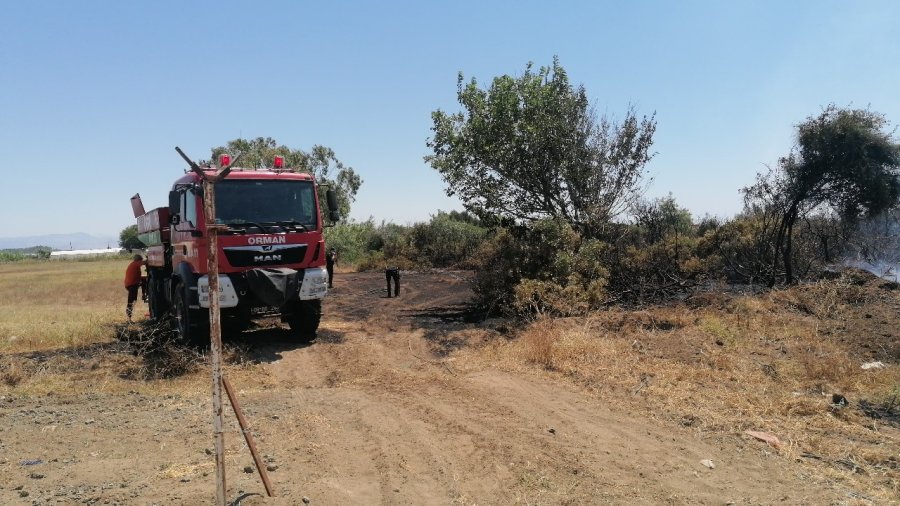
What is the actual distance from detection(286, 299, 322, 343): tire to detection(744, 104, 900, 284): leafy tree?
1101 centimetres

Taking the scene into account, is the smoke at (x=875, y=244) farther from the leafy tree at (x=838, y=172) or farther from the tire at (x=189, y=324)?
the tire at (x=189, y=324)

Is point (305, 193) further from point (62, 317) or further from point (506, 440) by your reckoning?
point (62, 317)

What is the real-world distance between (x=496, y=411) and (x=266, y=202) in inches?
215

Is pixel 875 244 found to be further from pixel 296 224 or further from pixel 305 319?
pixel 296 224

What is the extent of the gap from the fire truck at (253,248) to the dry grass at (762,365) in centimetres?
343

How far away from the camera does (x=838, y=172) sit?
14.3m

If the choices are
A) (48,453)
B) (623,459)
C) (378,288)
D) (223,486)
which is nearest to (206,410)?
(48,453)

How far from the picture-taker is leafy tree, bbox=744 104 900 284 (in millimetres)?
13930

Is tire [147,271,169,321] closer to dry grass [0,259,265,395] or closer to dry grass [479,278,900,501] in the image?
dry grass [0,259,265,395]

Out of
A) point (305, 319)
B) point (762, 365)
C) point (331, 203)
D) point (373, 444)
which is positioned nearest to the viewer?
point (373, 444)

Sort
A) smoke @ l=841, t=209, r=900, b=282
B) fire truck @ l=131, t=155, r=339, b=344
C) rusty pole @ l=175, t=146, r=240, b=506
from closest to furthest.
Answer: rusty pole @ l=175, t=146, r=240, b=506
fire truck @ l=131, t=155, r=339, b=344
smoke @ l=841, t=209, r=900, b=282

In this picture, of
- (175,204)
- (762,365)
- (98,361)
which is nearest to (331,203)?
(175,204)

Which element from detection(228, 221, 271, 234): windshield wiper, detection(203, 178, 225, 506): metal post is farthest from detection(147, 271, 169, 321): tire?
detection(203, 178, 225, 506): metal post

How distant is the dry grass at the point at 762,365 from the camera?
579 cm
